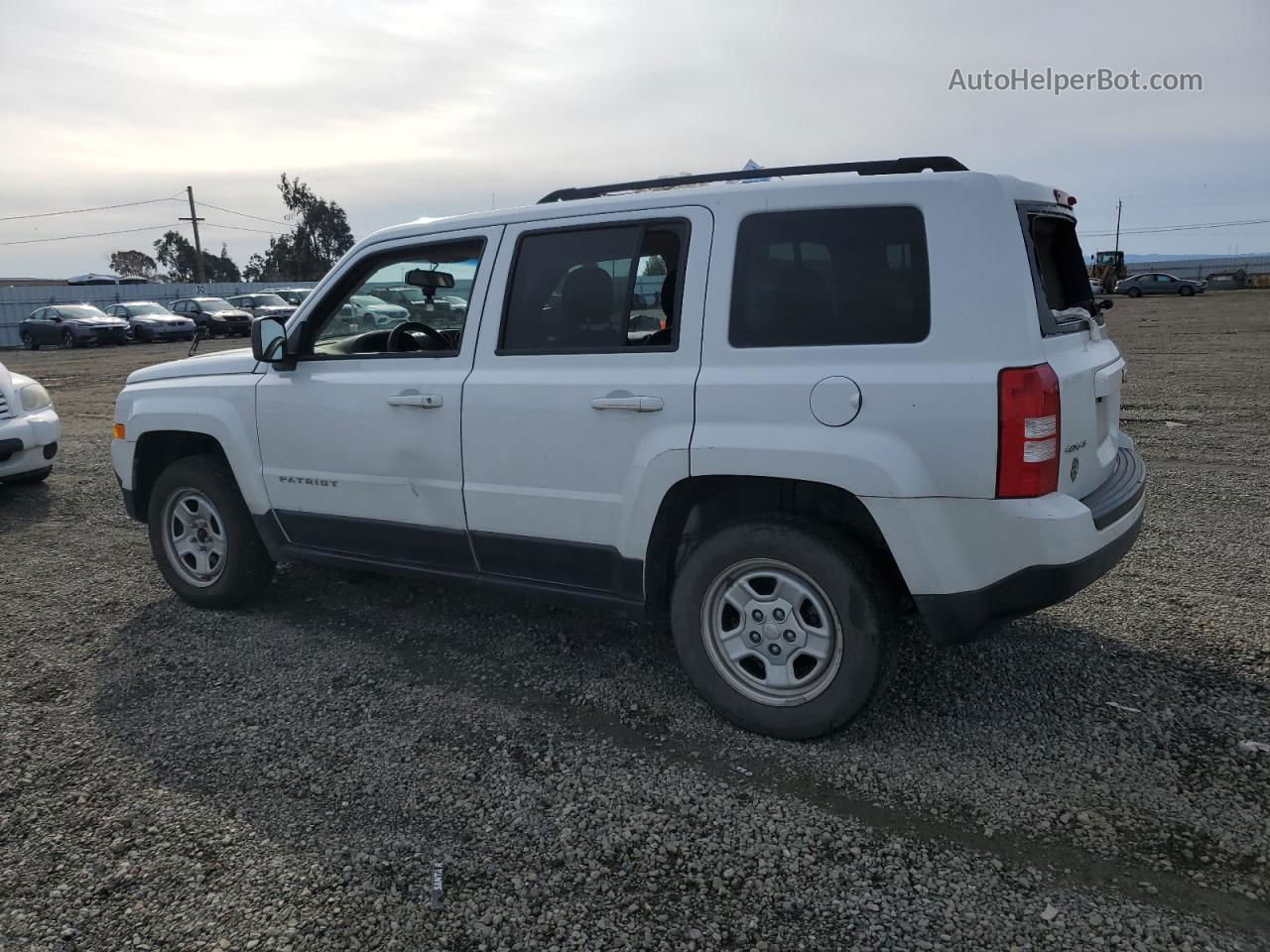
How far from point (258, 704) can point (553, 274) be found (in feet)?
7.13

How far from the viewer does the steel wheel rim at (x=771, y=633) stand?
3.30 metres

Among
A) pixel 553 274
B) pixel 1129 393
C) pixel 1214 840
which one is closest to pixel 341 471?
pixel 553 274

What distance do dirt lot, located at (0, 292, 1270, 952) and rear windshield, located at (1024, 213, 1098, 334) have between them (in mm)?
1508

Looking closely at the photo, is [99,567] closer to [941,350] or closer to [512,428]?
[512,428]

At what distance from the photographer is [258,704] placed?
3873 millimetres

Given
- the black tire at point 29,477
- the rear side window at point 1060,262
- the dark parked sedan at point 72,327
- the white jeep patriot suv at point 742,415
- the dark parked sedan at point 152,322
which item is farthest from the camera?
the dark parked sedan at point 152,322

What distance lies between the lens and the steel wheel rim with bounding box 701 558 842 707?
3.30 m

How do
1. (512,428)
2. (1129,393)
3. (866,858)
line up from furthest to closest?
(1129,393) < (512,428) < (866,858)

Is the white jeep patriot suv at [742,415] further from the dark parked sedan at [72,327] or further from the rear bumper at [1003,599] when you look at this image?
the dark parked sedan at [72,327]

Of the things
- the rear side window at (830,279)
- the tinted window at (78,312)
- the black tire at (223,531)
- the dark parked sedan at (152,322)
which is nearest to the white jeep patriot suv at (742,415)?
the rear side window at (830,279)

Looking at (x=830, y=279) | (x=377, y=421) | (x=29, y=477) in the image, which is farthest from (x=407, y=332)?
(x=29, y=477)

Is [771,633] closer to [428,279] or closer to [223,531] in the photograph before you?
[428,279]

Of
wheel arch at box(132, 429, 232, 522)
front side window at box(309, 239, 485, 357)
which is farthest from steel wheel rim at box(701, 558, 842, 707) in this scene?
wheel arch at box(132, 429, 232, 522)

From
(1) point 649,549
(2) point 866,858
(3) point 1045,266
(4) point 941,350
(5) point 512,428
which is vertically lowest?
(2) point 866,858
